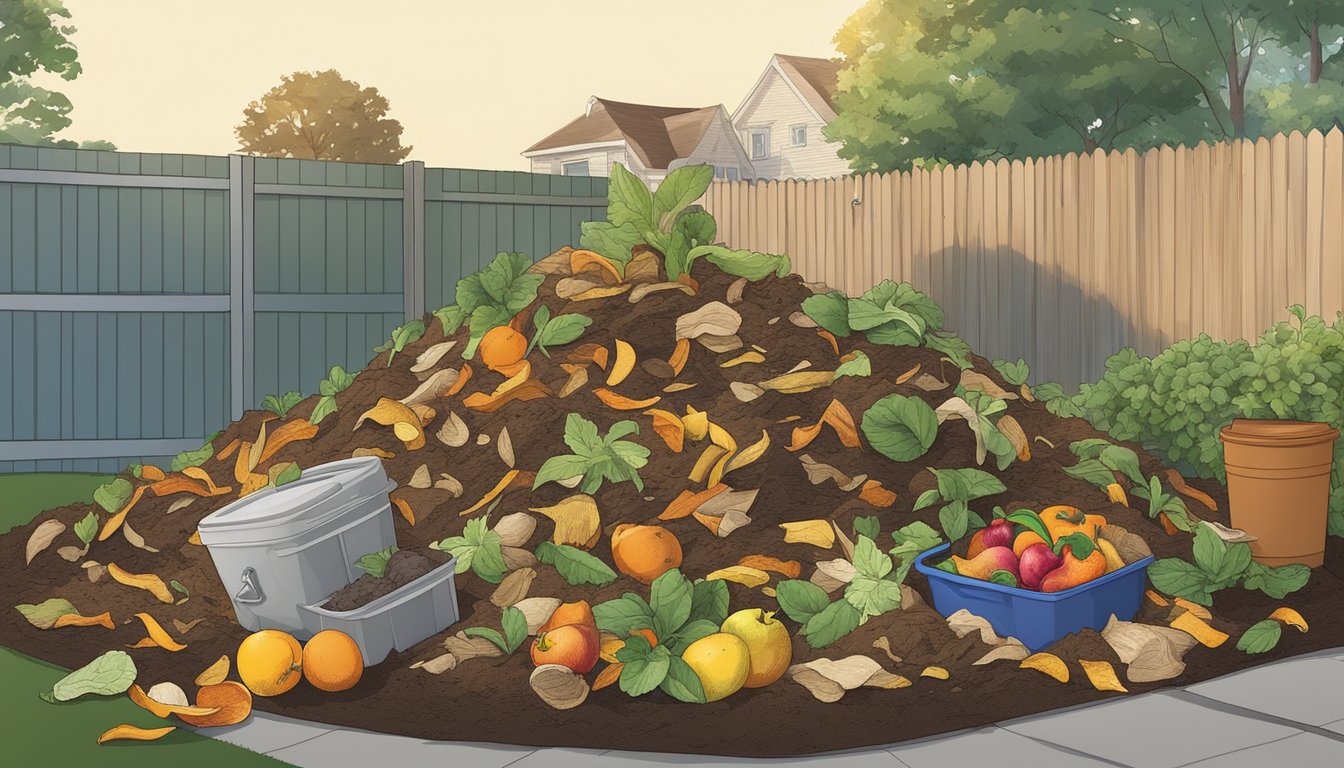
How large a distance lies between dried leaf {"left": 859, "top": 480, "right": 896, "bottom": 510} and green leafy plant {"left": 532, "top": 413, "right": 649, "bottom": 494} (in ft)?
2.89

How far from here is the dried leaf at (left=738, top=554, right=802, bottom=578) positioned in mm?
4680

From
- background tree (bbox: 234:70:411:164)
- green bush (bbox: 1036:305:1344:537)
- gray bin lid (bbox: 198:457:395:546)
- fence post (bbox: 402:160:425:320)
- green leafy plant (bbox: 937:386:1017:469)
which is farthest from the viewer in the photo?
background tree (bbox: 234:70:411:164)

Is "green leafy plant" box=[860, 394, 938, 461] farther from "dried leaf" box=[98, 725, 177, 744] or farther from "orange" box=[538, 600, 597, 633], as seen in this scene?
"dried leaf" box=[98, 725, 177, 744]

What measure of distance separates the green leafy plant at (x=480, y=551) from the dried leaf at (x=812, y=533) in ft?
3.58

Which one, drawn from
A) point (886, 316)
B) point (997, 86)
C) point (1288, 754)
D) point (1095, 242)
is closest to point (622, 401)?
point (886, 316)

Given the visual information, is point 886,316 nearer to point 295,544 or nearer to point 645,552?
point 645,552

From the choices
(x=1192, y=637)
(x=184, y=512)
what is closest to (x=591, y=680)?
(x=1192, y=637)

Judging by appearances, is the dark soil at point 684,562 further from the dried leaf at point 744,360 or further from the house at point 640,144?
the house at point 640,144

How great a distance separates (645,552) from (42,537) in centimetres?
332

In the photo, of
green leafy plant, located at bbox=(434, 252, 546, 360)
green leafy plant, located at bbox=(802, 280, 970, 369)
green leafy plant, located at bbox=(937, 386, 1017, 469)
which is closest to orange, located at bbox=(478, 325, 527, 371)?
green leafy plant, located at bbox=(434, 252, 546, 360)

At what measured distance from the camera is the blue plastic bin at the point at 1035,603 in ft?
14.2

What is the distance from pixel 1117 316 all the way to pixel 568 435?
17.0 ft

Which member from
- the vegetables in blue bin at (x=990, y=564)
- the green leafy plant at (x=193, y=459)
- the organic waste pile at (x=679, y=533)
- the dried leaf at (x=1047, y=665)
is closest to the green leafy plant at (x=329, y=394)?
the organic waste pile at (x=679, y=533)

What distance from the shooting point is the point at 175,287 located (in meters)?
9.91
